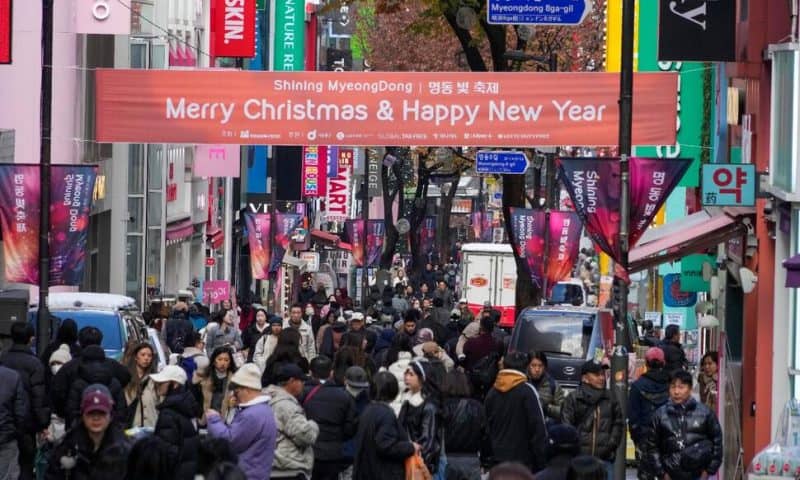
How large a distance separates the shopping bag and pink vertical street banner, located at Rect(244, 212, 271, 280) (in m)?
34.8

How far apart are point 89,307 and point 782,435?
33.0 ft

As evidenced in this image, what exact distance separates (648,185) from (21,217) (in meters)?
7.38

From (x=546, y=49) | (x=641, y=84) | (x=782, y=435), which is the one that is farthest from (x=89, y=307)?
(x=546, y=49)

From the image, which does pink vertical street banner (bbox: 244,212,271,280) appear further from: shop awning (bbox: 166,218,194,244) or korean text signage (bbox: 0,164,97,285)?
korean text signage (bbox: 0,164,97,285)

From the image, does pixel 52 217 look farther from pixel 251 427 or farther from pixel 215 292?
pixel 215 292

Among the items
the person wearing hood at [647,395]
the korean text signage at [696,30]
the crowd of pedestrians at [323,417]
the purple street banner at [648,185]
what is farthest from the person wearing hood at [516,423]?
the korean text signage at [696,30]

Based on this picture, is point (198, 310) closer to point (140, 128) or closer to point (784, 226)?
point (140, 128)

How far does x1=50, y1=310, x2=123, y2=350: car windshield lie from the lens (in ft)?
67.5

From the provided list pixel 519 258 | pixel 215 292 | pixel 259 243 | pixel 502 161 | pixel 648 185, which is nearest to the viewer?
pixel 648 185

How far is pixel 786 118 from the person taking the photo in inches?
714

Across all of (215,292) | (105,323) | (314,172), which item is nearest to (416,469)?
(105,323)

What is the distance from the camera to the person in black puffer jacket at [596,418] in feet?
49.4

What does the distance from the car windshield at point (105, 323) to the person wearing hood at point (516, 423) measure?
6611 mm

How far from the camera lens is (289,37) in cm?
6316
